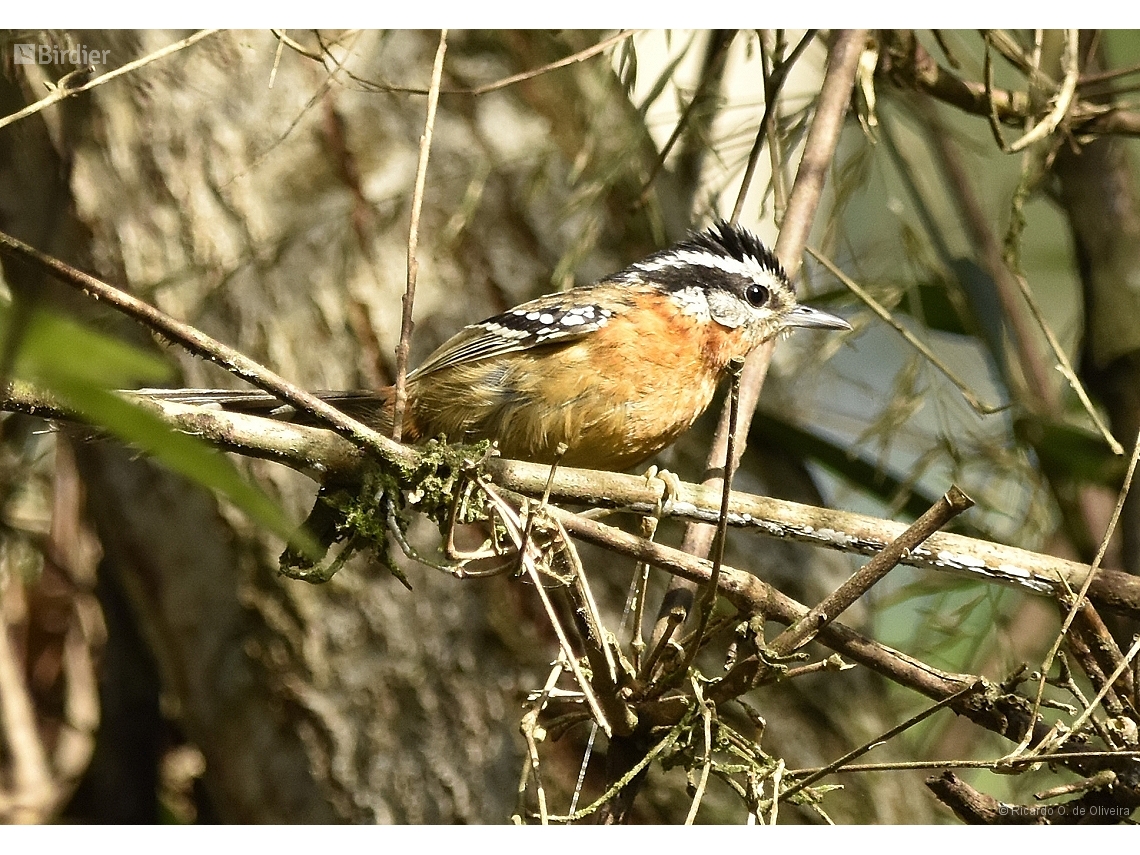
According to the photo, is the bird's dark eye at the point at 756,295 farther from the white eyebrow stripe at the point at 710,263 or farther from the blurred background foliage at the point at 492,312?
the blurred background foliage at the point at 492,312

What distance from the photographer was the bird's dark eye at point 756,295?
3408mm

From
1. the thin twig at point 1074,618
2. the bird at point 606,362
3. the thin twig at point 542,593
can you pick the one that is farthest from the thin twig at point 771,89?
the thin twig at point 542,593

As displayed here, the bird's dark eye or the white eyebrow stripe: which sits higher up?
the white eyebrow stripe

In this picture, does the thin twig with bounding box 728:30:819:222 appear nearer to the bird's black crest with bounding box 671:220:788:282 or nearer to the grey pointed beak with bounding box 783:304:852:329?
the bird's black crest with bounding box 671:220:788:282

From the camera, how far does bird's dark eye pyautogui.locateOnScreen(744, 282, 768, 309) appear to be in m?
3.41

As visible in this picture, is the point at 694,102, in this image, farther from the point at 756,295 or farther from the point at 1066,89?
the point at 1066,89

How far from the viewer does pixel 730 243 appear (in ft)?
11.2

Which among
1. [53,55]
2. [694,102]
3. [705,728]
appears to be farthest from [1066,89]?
[53,55]

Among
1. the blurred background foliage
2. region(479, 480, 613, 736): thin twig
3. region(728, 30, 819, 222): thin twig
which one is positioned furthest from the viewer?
the blurred background foliage

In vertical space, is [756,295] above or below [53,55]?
below

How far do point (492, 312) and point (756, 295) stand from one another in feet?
3.18

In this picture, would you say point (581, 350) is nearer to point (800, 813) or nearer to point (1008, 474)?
point (800, 813)

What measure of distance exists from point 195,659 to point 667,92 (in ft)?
9.55

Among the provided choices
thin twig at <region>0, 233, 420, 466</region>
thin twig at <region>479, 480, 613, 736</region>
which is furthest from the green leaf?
thin twig at <region>479, 480, 613, 736</region>
